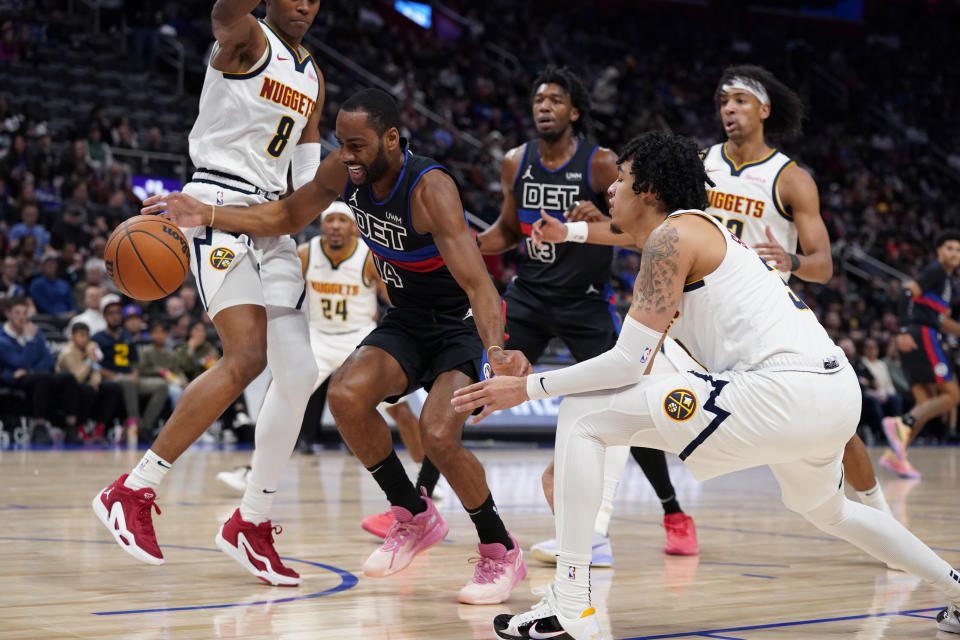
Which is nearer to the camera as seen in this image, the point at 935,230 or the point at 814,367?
the point at 814,367

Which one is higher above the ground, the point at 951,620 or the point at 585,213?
the point at 585,213

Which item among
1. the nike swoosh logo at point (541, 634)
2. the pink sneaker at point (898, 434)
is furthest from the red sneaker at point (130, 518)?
the pink sneaker at point (898, 434)

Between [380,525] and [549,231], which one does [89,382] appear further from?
[549,231]

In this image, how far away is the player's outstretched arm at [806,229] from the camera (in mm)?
5133

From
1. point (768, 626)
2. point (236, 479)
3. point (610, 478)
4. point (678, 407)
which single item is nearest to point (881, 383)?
point (236, 479)

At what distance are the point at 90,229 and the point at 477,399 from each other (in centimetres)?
1052

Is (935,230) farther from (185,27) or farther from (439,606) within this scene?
(439,606)

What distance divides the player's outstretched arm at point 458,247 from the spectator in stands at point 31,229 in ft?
30.9

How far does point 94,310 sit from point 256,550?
8.31 meters

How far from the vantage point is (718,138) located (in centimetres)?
2359

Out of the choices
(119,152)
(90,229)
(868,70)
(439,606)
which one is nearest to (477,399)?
(439,606)

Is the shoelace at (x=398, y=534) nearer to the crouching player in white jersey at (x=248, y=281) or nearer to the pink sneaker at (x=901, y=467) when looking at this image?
the crouching player in white jersey at (x=248, y=281)

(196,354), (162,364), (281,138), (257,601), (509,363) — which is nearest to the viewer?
(509,363)

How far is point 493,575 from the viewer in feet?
13.6
